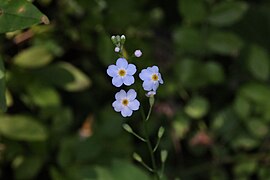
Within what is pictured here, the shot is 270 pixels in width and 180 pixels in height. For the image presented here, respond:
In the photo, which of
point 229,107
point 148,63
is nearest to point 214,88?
point 229,107

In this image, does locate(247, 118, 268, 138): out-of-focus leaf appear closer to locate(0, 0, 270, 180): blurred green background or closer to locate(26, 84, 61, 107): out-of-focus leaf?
locate(0, 0, 270, 180): blurred green background

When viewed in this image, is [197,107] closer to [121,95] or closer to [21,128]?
[21,128]

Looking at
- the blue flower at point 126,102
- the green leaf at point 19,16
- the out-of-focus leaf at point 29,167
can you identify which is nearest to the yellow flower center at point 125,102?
the blue flower at point 126,102

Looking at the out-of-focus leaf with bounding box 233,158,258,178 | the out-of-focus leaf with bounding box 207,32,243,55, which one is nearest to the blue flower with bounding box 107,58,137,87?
the out-of-focus leaf with bounding box 207,32,243,55

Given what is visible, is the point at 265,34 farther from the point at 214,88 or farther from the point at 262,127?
the point at 262,127

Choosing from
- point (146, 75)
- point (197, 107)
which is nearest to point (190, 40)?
point (197, 107)

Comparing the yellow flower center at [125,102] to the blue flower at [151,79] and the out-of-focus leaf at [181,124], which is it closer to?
the blue flower at [151,79]
